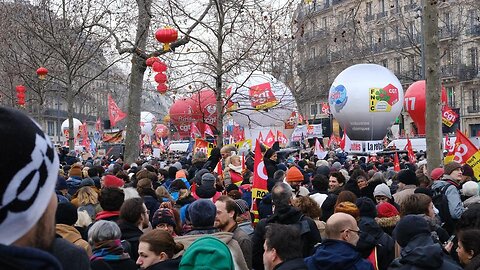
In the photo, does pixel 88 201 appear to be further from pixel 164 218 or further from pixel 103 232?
pixel 103 232

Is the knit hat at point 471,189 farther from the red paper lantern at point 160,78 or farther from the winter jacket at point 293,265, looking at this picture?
the red paper lantern at point 160,78

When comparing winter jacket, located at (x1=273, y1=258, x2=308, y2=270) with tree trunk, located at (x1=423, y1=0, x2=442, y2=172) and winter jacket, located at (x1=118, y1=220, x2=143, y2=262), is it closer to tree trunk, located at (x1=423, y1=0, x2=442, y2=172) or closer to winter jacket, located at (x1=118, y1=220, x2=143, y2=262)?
winter jacket, located at (x1=118, y1=220, x2=143, y2=262)

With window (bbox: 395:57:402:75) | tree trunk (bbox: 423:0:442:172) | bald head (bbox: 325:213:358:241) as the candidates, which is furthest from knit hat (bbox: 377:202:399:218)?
window (bbox: 395:57:402:75)

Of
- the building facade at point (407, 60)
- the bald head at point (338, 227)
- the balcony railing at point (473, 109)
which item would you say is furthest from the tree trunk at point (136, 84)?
the balcony railing at point (473, 109)

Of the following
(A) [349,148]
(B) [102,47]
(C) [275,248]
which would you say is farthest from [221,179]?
(A) [349,148]

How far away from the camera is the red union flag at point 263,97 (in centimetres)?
2241

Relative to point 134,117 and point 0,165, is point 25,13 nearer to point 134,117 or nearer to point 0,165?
point 134,117

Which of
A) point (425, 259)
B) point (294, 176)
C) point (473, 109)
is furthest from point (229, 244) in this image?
point (473, 109)

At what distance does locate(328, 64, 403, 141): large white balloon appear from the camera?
2670 centimetres

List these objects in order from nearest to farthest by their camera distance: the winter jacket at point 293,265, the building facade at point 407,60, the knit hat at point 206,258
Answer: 1. the knit hat at point 206,258
2. the winter jacket at point 293,265
3. the building facade at point 407,60

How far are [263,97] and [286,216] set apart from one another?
15.9 meters

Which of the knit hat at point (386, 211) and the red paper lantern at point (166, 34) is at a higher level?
the red paper lantern at point (166, 34)

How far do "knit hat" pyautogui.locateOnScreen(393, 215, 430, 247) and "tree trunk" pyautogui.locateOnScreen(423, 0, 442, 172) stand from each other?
8.43 meters

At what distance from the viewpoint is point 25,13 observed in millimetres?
21938
